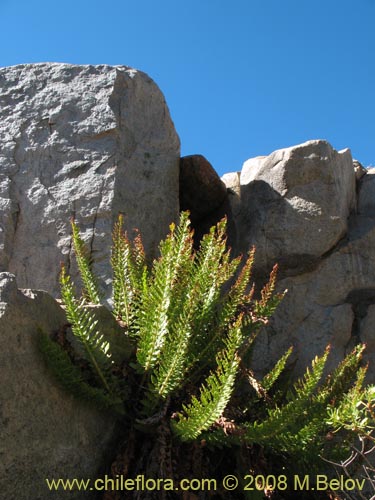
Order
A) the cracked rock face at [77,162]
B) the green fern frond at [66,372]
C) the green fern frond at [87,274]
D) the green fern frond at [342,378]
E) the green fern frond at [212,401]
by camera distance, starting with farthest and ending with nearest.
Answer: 1. the cracked rock face at [77,162]
2. the green fern frond at [87,274]
3. the green fern frond at [342,378]
4. the green fern frond at [66,372]
5. the green fern frond at [212,401]

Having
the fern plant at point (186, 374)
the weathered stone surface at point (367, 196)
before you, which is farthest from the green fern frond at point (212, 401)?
the weathered stone surface at point (367, 196)

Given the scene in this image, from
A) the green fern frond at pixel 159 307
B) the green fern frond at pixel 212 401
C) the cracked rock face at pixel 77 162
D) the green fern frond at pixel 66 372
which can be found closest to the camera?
the green fern frond at pixel 212 401

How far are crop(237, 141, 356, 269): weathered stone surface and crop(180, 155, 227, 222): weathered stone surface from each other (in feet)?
1.00

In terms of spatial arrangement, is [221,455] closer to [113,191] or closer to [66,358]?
[66,358]

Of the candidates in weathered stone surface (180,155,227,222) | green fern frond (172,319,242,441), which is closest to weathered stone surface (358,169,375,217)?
weathered stone surface (180,155,227,222)

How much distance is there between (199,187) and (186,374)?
1714mm

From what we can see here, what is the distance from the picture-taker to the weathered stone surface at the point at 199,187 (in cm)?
442

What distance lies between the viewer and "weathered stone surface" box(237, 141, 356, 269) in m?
4.20

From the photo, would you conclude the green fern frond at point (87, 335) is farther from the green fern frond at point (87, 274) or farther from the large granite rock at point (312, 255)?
the large granite rock at point (312, 255)

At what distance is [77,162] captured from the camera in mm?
4082

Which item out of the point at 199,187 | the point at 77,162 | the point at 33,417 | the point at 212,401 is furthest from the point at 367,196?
the point at 33,417

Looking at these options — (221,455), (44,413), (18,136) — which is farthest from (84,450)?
(18,136)

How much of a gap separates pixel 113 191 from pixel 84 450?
5.50 ft

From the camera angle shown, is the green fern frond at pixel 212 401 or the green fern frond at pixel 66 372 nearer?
the green fern frond at pixel 212 401
